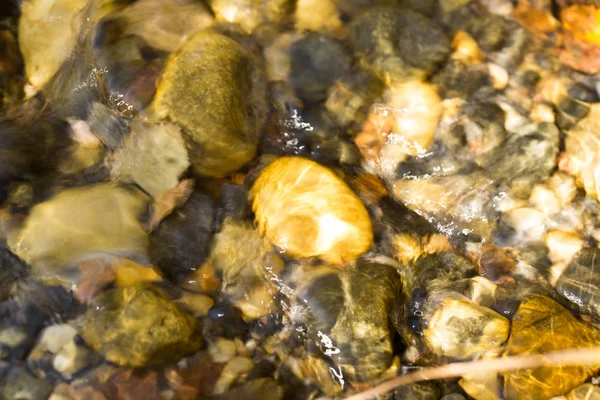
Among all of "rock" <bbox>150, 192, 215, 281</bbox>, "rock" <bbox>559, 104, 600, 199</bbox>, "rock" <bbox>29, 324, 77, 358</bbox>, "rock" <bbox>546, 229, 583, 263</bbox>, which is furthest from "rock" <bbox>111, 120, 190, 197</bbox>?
"rock" <bbox>559, 104, 600, 199</bbox>

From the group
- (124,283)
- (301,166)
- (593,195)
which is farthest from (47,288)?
(593,195)

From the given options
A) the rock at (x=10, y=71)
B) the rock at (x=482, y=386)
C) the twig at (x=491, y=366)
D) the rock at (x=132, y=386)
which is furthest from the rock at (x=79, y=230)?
the rock at (x=482, y=386)

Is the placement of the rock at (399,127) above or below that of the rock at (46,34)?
below

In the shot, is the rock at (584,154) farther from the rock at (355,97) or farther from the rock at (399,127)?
the rock at (355,97)

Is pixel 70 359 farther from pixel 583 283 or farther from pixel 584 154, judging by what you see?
pixel 584 154

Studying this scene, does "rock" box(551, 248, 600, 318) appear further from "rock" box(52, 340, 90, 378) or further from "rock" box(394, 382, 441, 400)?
"rock" box(52, 340, 90, 378)
